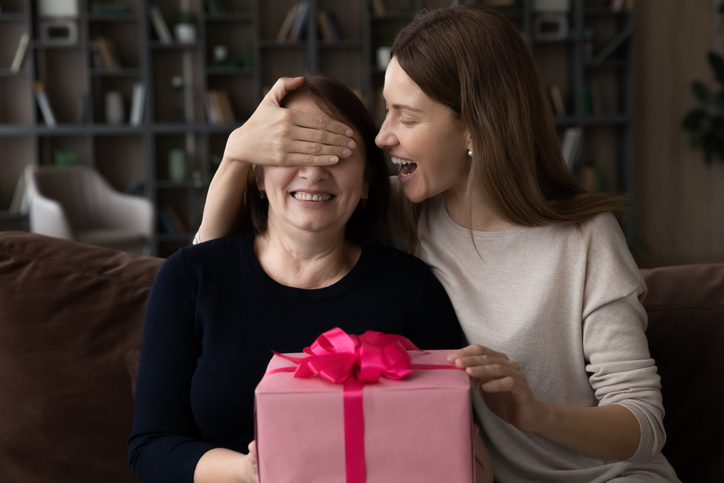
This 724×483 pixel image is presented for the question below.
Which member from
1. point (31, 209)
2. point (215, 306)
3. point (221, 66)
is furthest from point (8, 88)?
point (215, 306)

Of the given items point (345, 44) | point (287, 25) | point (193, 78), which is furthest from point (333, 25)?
point (193, 78)

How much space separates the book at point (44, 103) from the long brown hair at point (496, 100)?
5349 mm

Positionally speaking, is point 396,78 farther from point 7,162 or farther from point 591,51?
point 7,162

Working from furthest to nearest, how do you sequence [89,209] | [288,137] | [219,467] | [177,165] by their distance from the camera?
[177,165] → [89,209] → [288,137] → [219,467]

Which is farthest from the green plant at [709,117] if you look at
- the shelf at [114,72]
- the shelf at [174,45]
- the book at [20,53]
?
the book at [20,53]

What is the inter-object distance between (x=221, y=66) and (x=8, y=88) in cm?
198

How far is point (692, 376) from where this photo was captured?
1468 millimetres

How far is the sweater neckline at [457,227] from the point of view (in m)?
1.37

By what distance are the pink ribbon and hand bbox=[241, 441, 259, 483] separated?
0.37ft

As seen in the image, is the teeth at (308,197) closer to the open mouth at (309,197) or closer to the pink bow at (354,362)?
the open mouth at (309,197)

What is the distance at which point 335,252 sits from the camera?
4.50 ft

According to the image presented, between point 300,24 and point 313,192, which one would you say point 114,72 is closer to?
point 300,24

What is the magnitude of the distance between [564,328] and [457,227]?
302 mm

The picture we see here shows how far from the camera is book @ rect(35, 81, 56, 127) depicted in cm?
583
